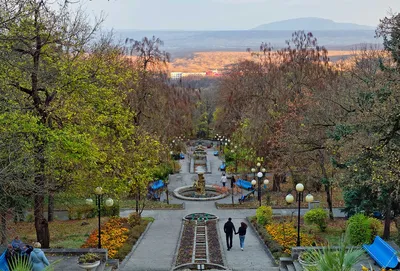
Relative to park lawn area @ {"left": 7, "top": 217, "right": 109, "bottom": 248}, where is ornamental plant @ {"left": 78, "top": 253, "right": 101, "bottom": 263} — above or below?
above

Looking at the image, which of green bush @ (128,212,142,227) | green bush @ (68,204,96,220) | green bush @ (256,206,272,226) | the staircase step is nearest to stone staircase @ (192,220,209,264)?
green bush @ (256,206,272,226)

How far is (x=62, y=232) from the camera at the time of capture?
20.5m

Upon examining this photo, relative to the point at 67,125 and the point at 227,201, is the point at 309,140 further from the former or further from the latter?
the point at 67,125

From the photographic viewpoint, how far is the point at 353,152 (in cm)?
1498

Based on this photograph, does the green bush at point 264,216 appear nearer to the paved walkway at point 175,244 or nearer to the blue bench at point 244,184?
the paved walkway at point 175,244

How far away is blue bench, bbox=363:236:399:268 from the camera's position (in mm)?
12086

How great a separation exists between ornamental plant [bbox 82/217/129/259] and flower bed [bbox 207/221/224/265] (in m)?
3.39

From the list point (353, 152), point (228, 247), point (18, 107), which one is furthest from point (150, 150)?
point (353, 152)

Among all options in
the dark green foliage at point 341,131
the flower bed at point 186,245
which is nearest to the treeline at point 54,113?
the flower bed at point 186,245

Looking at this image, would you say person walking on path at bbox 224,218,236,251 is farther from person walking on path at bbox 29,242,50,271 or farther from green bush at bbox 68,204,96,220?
green bush at bbox 68,204,96,220

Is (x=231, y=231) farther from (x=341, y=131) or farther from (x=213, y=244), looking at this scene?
(x=341, y=131)

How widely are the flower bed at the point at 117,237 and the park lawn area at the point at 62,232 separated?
854 mm

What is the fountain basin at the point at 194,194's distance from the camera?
1204 inches

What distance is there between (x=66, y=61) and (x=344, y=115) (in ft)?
40.2
